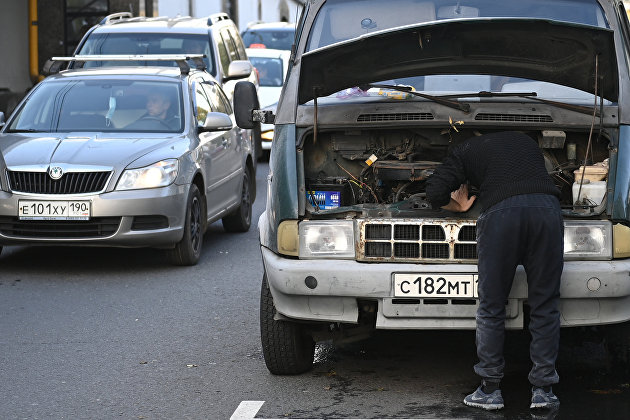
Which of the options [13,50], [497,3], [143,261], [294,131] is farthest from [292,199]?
[13,50]

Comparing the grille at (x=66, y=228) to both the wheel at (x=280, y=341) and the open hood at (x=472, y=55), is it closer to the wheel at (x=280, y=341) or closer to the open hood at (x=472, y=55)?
the wheel at (x=280, y=341)

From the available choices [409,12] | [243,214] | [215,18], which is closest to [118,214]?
[243,214]

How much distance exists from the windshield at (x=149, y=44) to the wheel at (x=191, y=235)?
6.29 meters

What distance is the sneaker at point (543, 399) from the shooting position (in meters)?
6.06

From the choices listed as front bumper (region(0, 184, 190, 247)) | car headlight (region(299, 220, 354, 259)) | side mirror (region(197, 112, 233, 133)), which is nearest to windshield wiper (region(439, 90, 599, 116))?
car headlight (region(299, 220, 354, 259))

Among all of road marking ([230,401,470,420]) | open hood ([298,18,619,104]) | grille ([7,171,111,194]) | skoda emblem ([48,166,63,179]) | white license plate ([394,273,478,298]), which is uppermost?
open hood ([298,18,619,104])

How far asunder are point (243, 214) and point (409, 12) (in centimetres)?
577

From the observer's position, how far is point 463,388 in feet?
21.7

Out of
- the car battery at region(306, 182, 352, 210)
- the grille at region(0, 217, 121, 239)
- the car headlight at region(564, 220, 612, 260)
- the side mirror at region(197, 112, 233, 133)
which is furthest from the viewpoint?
the side mirror at region(197, 112, 233, 133)

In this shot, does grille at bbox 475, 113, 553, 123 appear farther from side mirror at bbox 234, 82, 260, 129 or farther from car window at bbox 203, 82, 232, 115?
car window at bbox 203, 82, 232, 115

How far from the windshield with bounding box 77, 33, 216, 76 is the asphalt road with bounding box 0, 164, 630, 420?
297 inches

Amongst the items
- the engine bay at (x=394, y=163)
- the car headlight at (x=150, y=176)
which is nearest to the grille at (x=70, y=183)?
the car headlight at (x=150, y=176)

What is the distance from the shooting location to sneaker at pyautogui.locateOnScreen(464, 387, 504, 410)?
6.12 m

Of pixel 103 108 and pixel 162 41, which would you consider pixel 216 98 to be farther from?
pixel 162 41
